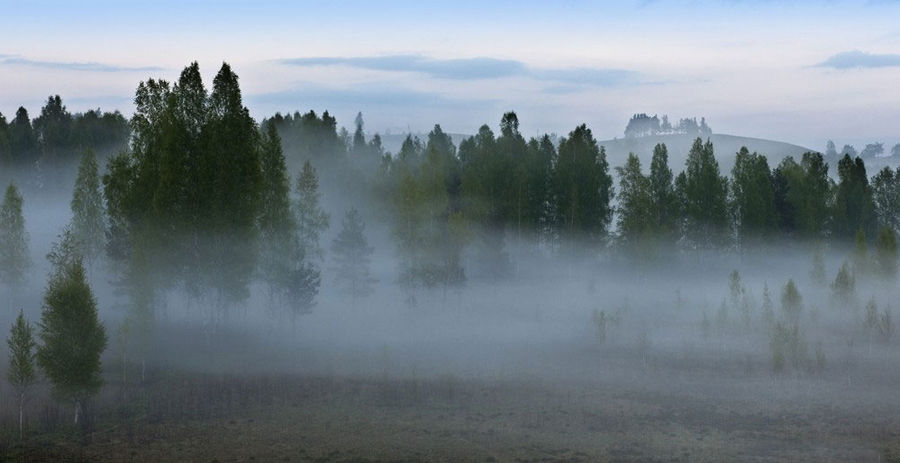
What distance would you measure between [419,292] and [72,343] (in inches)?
1644

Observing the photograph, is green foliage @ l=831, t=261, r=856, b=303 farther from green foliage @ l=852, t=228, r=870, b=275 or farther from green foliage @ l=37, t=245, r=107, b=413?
green foliage @ l=37, t=245, r=107, b=413

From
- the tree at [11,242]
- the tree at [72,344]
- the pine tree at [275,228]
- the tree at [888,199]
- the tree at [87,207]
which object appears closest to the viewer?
the tree at [72,344]

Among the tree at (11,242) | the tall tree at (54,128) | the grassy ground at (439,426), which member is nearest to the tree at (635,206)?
the grassy ground at (439,426)

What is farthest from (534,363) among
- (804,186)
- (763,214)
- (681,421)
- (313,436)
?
(804,186)

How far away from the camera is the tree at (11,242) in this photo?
6322cm

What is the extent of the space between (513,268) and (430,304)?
44.4 ft

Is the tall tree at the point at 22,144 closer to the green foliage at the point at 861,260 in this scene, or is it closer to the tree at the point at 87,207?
the tree at the point at 87,207

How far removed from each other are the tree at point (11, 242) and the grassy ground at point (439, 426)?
24059 mm

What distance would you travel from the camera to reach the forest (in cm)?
3916

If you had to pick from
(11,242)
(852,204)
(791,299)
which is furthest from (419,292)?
(852,204)

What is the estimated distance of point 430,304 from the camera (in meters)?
74.8

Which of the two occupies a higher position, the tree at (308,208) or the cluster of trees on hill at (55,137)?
the cluster of trees on hill at (55,137)

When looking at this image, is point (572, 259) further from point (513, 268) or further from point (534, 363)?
point (534, 363)

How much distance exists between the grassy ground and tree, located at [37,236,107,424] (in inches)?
83.6
